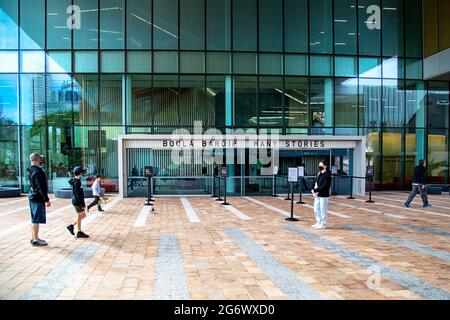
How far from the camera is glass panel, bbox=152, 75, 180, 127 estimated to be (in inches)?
829

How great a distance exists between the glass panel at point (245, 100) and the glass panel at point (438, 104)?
10804 mm

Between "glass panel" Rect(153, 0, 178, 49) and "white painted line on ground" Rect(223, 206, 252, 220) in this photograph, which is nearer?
"white painted line on ground" Rect(223, 206, 252, 220)

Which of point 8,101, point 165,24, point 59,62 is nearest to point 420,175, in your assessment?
point 165,24

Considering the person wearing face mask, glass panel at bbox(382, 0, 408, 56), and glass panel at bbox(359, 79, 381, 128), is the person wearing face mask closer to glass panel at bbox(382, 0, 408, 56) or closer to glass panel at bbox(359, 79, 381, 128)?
glass panel at bbox(359, 79, 381, 128)

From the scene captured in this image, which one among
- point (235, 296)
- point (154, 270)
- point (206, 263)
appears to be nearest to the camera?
point (235, 296)

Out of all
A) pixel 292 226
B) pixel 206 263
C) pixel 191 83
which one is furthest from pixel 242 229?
pixel 191 83

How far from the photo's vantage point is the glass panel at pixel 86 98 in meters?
21.0

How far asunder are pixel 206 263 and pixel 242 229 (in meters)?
3.50

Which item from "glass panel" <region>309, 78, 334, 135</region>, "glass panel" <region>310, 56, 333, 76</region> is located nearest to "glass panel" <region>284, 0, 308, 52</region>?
"glass panel" <region>310, 56, 333, 76</region>

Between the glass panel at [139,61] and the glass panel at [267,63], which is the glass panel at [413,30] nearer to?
the glass panel at [267,63]

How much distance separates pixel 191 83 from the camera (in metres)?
21.4

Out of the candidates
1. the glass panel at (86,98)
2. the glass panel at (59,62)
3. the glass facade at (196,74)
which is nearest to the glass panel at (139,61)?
the glass facade at (196,74)

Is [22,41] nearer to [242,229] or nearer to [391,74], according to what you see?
[242,229]

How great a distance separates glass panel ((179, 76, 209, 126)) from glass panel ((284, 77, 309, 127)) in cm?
449
